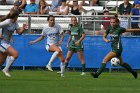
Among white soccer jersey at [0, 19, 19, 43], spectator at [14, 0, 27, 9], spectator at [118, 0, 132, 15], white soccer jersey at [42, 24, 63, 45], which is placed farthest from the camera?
spectator at [14, 0, 27, 9]

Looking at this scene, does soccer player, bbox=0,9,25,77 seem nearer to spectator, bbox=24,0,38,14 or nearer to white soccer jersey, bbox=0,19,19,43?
white soccer jersey, bbox=0,19,19,43

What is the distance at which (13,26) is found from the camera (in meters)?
21.3

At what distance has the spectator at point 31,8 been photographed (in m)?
30.6

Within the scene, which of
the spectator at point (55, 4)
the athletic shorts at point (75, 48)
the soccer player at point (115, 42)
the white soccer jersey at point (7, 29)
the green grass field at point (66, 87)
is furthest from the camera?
the spectator at point (55, 4)

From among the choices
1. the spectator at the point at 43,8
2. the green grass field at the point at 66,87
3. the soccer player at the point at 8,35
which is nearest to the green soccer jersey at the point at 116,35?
the green grass field at the point at 66,87

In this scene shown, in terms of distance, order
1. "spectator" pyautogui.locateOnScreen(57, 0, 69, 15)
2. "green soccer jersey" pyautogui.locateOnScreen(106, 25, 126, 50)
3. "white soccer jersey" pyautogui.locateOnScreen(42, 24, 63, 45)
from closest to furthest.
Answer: "green soccer jersey" pyautogui.locateOnScreen(106, 25, 126, 50) → "white soccer jersey" pyautogui.locateOnScreen(42, 24, 63, 45) → "spectator" pyautogui.locateOnScreen(57, 0, 69, 15)

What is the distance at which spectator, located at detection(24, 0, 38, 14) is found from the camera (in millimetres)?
30562

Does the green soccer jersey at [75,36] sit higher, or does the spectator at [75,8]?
the spectator at [75,8]

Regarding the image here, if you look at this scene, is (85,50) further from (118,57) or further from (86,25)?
(118,57)

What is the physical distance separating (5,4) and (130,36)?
296 inches

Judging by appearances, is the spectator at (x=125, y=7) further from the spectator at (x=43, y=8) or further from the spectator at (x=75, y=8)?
the spectator at (x=43, y=8)

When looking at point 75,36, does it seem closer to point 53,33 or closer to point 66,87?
point 53,33

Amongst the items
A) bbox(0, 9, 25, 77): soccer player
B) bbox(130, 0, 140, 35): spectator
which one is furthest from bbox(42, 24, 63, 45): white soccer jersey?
bbox(130, 0, 140, 35): spectator

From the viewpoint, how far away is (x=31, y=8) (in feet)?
101
